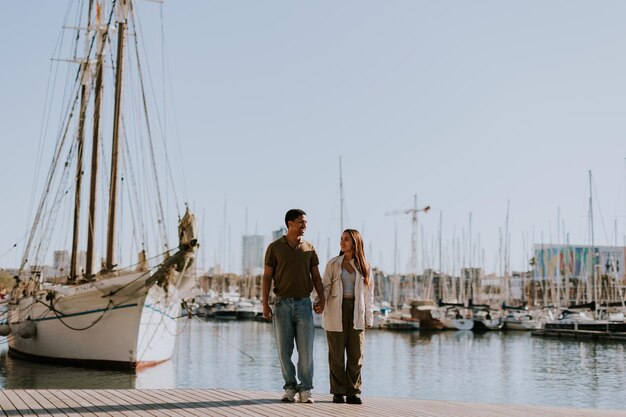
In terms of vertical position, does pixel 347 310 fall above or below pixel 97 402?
above

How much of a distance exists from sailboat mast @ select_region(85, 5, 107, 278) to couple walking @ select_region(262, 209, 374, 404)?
24.5 metres

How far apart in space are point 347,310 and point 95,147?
28.5 metres

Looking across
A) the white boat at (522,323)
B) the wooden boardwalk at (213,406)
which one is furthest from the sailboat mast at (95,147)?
the white boat at (522,323)

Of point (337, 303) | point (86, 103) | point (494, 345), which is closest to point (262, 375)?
point (86, 103)

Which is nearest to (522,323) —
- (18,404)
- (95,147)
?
(95,147)

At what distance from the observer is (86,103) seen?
39938 mm

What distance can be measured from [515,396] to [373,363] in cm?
1398

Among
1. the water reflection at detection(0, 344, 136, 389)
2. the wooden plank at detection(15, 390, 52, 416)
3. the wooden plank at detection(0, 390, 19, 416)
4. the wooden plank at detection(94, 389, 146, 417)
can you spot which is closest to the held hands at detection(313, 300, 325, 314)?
the wooden plank at detection(94, 389, 146, 417)

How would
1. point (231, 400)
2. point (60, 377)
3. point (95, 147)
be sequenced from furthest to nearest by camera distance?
point (95, 147)
point (60, 377)
point (231, 400)

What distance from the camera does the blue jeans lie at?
1049cm

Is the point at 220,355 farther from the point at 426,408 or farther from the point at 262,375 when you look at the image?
the point at 426,408

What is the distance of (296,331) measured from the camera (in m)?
10.6

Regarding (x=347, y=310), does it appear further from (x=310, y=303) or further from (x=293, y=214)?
(x=293, y=214)

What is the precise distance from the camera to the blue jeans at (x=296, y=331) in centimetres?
1049
